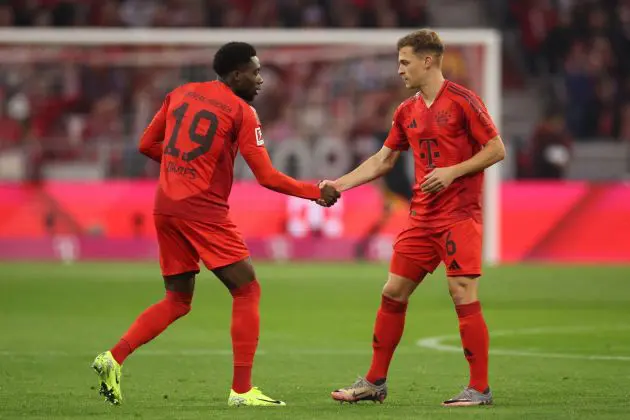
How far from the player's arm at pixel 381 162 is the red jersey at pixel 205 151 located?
0.58m

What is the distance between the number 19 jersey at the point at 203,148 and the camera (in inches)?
310

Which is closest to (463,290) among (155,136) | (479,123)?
(479,123)

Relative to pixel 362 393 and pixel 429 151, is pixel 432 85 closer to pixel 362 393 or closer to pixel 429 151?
pixel 429 151

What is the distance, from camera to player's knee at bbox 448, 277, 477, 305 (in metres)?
7.89

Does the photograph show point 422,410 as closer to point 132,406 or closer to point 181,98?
point 132,406

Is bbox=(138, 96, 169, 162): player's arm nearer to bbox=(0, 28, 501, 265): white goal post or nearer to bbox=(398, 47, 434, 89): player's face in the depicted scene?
bbox=(398, 47, 434, 89): player's face

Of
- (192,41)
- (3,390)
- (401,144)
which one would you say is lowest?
(3,390)

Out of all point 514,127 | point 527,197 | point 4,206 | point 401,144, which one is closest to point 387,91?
point 527,197

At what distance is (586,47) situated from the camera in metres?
27.4

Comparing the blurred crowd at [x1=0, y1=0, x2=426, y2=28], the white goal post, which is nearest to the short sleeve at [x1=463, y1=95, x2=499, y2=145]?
the white goal post

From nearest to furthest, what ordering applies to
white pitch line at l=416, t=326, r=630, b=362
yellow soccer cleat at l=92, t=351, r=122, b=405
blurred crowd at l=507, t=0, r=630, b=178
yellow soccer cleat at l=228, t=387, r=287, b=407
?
yellow soccer cleat at l=92, t=351, r=122, b=405 → yellow soccer cleat at l=228, t=387, r=287, b=407 → white pitch line at l=416, t=326, r=630, b=362 → blurred crowd at l=507, t=0, r=630, b=178

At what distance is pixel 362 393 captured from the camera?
7.99 meters

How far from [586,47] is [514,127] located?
2.39m

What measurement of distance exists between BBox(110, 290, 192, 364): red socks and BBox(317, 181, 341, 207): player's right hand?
3.15 ft
